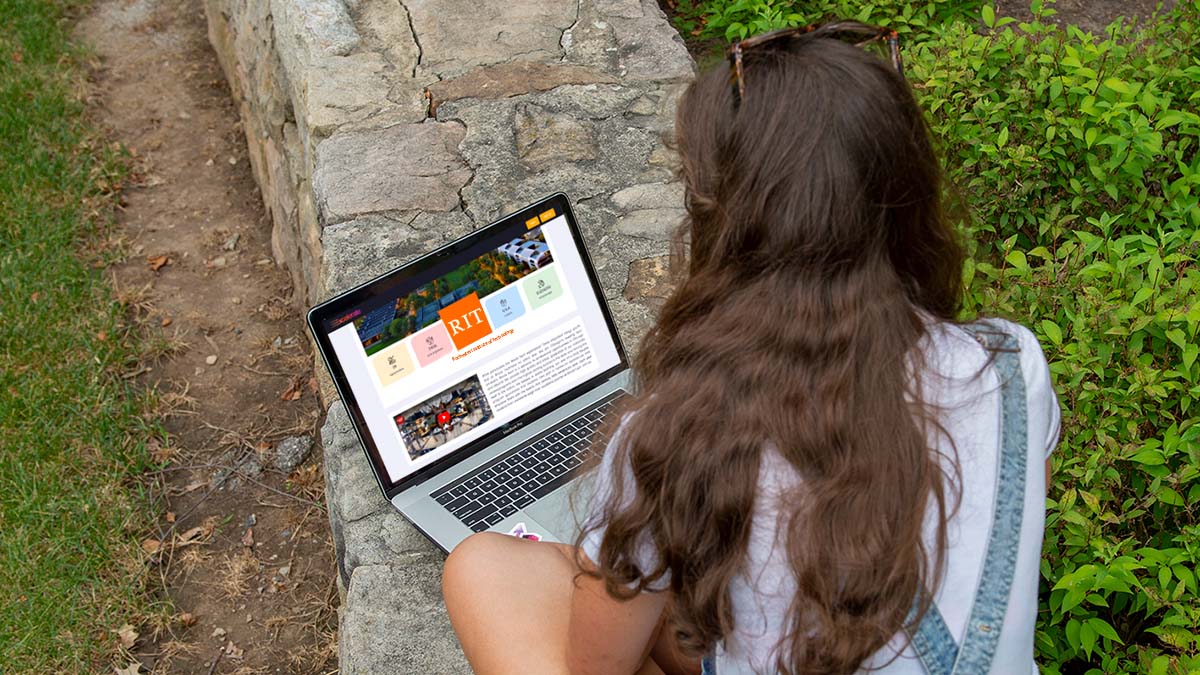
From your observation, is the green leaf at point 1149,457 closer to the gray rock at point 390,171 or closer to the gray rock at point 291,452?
the gray rock at point 390,171

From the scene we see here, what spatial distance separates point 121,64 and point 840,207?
168 inches

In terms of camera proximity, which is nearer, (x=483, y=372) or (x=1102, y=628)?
(x=1102, y=628)

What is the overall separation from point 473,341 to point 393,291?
167 millimetres

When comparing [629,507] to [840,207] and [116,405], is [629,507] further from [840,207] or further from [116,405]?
[116,405]

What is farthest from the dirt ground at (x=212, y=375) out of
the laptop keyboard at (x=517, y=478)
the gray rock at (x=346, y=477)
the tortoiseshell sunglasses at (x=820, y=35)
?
the tortoiseshell sunglasses at (x=820, y=35)

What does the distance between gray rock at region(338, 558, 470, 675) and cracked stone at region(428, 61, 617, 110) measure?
4.80 ft

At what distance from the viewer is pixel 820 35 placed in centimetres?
120

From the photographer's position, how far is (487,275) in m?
1.92

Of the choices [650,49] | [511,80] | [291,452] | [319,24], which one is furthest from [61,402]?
[650,49]

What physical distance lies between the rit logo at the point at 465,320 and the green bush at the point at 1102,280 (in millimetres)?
794

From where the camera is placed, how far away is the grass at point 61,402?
2.56 meters

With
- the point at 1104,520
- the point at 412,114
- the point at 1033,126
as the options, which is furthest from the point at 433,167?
the point at 1104,520

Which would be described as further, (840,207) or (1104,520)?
(1104,520)

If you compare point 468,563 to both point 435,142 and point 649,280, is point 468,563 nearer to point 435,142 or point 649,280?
point 649,280
